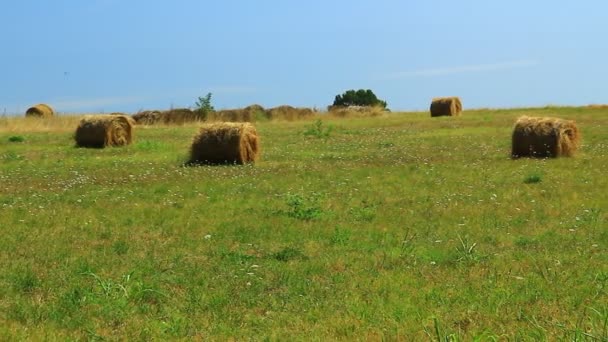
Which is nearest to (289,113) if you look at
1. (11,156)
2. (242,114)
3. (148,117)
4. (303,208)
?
(242,114)

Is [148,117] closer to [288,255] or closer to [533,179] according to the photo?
[533,179]

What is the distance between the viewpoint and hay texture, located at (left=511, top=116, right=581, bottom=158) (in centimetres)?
2289

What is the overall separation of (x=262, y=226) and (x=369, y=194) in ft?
13.7

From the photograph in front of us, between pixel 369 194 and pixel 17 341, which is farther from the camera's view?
pixel 369 194

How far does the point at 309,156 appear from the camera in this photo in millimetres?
24562

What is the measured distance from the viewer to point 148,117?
180ft

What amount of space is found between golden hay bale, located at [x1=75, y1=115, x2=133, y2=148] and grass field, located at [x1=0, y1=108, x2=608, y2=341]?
8.61 metres

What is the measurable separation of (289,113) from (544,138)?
38.1 m

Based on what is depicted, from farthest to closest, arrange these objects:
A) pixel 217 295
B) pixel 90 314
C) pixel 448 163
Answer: pixel 448 163
pixel 217 295
pixel 90 314

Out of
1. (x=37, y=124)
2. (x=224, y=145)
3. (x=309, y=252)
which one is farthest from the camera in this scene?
(x=37, y=124)

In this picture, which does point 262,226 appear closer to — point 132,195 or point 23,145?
point 132,195

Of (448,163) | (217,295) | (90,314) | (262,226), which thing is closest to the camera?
(90,314)

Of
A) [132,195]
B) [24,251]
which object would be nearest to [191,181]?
[132,195]

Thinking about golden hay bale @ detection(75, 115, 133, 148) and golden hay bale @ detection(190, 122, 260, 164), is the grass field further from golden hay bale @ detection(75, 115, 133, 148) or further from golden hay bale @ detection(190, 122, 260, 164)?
golden hay bale @ detection(75, 115, 133, 148)
